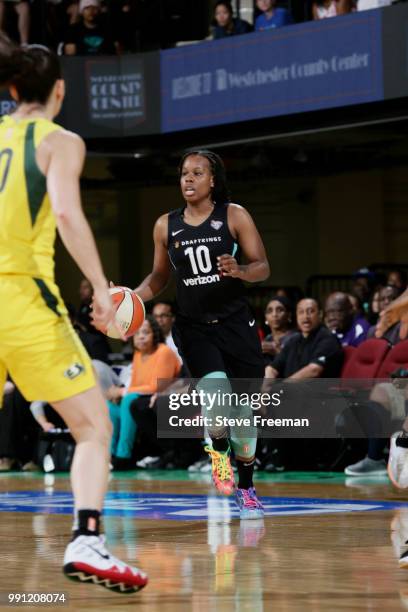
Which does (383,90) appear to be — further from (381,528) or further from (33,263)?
(33,263)

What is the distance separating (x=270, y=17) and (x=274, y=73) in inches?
31.6

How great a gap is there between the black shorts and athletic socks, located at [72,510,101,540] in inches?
127

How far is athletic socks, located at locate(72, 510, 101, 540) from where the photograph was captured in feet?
14.2

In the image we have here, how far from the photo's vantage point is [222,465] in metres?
7.58

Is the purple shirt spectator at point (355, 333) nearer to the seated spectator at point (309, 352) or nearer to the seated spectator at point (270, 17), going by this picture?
the seated spectator at point (309, 352)

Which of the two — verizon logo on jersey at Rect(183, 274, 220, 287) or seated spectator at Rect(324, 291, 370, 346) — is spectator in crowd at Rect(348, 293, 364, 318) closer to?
seated spectator at Rect(324, 291, 370, 346)

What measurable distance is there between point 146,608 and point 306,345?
695 cm

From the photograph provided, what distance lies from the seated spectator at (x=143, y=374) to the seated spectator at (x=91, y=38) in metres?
6.80

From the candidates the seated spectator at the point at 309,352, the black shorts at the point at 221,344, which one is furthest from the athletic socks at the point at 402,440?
the seated spectator at the point at 309,352

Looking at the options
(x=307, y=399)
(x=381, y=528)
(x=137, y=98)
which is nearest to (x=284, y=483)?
(x=307, y=399)

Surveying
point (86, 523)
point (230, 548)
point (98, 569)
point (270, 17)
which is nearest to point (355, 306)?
point (270, 17)

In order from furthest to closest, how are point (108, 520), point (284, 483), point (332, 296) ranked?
point (332, 296) < point (284, 483) < point (108, 520)

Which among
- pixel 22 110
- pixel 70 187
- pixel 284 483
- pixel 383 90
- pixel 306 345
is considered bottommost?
pixel 284 483

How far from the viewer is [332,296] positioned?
39.3ft
